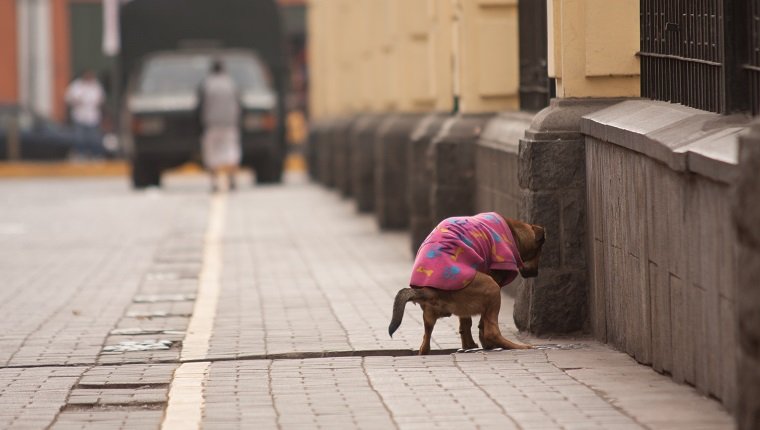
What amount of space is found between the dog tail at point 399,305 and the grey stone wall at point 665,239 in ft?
3.40

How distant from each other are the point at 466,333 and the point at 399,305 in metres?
0.67

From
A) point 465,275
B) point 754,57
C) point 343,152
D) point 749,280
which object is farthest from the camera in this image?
point 343,152

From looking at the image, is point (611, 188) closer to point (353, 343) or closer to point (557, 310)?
point (557, 310)

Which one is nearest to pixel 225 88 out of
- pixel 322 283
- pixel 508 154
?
pixel 322 283

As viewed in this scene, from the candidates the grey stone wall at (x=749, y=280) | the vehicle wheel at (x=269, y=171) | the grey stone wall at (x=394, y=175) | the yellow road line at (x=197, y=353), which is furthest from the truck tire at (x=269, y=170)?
the grey stone wall at (x=749, y=280)

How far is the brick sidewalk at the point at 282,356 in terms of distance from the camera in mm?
7938

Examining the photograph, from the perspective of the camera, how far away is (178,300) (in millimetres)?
13562

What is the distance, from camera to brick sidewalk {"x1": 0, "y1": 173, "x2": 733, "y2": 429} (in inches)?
313

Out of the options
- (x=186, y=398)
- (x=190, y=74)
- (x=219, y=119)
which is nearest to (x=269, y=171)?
(x=190, y=74)

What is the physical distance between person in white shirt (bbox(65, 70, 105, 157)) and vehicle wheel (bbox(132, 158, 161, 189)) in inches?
424

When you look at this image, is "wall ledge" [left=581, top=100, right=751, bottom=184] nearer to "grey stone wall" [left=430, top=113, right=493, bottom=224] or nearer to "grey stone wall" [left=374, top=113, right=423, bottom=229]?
"grey stone wall" [left=430, top=113, right=493, bottom=224]

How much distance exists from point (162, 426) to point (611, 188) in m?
3.04

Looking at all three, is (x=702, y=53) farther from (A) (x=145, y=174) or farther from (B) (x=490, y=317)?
(A) (x=145, y=174)

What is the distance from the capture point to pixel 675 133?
8.63 meters
